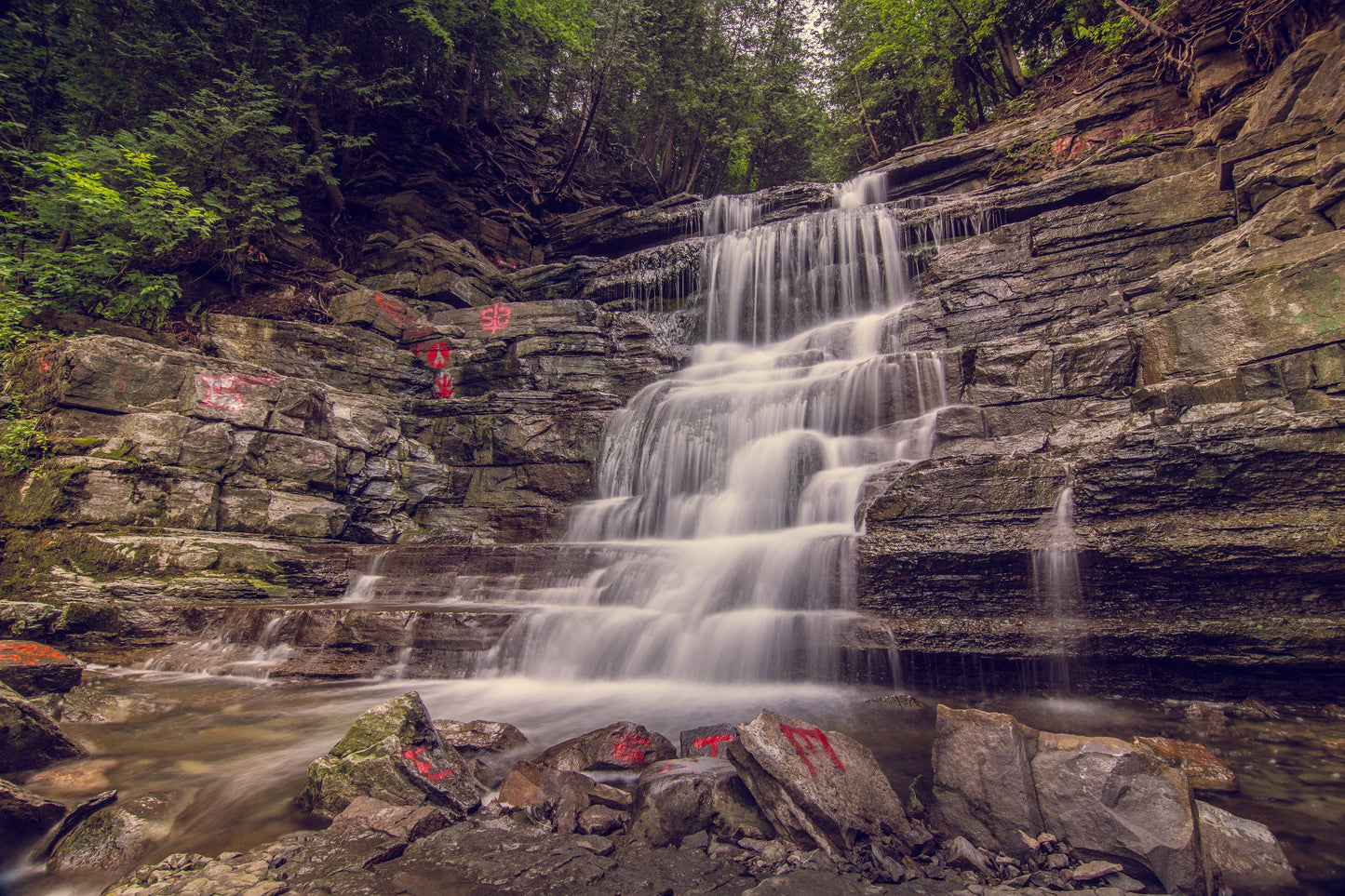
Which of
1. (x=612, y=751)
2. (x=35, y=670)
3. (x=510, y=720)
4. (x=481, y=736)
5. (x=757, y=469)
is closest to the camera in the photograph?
(x=612, y=751)

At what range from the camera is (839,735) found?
3.18 meters

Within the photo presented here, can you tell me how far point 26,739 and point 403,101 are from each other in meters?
17.8

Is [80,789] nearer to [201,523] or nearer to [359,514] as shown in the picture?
[201,523]

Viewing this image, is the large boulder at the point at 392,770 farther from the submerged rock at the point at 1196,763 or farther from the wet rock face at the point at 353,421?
the wet rock face at the point at 353,421

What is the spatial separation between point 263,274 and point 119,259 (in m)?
3.13

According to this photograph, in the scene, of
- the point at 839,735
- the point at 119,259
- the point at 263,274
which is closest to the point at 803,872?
the point at 839,735

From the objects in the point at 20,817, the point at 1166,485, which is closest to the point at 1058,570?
the point at 1166,485

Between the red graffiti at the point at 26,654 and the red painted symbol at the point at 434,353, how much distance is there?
30.0 ft

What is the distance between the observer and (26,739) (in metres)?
3.52

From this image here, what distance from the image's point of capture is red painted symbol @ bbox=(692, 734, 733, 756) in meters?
3.67

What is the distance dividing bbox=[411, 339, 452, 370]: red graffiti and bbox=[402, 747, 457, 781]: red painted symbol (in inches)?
439

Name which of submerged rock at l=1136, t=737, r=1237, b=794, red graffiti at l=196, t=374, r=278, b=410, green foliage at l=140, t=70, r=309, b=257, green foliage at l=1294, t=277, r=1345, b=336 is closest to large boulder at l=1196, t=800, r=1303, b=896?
submerged rock at l=1136, t=737, r=1237, b=794

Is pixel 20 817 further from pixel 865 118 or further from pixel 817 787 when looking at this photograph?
pixel 865 118

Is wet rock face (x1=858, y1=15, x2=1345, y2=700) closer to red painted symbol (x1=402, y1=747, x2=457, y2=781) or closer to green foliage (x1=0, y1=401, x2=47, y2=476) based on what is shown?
red painted symbol (x1=402, y1=747, x2=457, y2=781)
